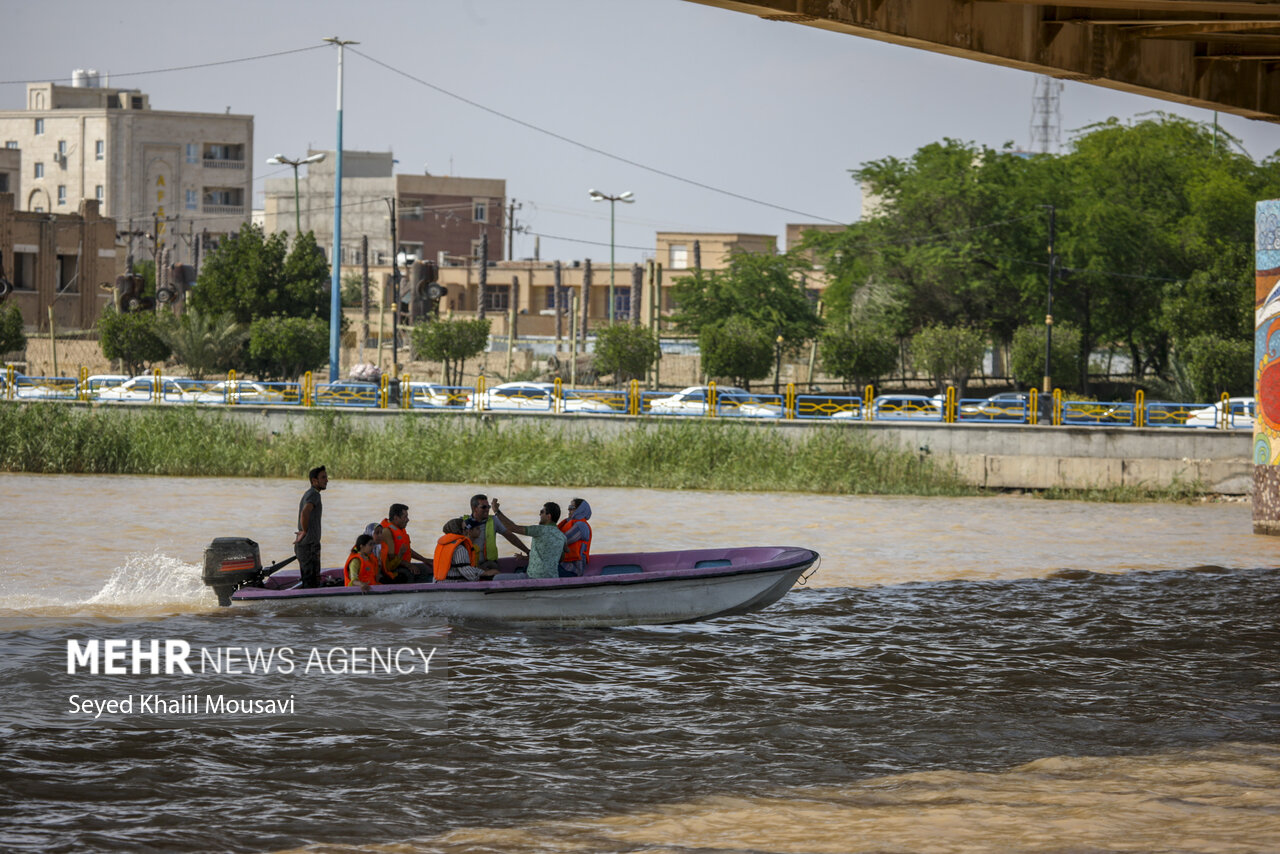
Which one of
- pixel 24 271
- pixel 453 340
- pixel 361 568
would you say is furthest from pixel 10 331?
pixel 361 568

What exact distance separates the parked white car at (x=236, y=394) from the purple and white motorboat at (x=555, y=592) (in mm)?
21212

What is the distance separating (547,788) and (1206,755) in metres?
4.35

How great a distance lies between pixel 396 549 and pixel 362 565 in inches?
16.4

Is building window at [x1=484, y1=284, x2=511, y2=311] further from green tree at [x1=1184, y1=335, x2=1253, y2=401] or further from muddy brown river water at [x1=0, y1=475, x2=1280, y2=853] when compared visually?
muddy brown river water at [x1=0, y1=475, x2=1280, y2=853]

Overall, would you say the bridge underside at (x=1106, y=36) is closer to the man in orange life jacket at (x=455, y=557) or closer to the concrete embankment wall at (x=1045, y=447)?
the man in orange life jacket at (x=455, y=557)

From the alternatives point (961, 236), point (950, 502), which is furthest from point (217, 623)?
point (961, 236)

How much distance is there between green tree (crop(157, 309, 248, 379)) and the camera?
1978 inches

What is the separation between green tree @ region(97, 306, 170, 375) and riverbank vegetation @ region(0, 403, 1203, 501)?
2182cm

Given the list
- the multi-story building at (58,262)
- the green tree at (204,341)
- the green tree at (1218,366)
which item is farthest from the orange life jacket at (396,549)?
the multi-story building at (58,262)

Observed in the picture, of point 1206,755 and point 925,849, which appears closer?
point 925,849

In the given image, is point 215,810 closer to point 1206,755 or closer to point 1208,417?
point 1206,755

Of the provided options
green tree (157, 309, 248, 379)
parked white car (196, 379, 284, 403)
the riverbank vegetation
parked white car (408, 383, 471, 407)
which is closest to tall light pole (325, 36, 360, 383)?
parked white car (196, 379, 284, 403)

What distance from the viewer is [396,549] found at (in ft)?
44.7

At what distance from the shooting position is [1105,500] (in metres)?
30.0
